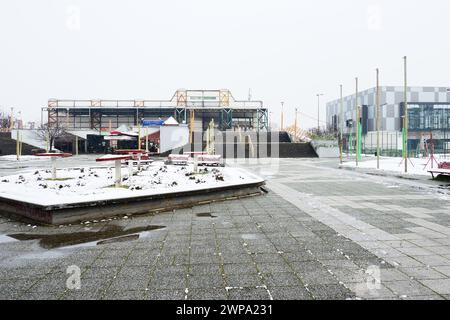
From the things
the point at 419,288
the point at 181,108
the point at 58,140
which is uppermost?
the point at 181,108

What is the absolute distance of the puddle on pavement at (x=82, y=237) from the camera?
5.78m

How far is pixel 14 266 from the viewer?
469cm

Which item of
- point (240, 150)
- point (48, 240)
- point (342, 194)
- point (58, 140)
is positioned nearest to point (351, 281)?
point (48, 240)

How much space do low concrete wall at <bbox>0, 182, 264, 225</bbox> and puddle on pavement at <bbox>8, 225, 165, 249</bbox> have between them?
679 millimetres

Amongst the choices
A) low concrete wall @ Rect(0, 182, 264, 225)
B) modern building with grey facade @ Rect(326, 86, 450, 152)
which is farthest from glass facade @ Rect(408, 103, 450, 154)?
low concrete wall @ Rect(0, 182, 264, 225)

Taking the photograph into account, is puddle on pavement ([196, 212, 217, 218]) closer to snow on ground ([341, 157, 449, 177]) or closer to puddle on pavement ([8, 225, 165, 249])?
puddle on pavement ([8, 225, 165, 249])

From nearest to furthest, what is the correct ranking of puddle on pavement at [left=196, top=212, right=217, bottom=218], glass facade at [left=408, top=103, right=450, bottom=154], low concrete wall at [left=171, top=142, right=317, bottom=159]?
puddle on pavement at [left=196, top=212, right=217, bottom=218] → low concrete wall at [left=171, top=142, right=317, bottom=159] → glass facade at [left=408, top=103, right=450, bottom=154]

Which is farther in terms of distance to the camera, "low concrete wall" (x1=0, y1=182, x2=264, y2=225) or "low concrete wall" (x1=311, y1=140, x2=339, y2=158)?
"low concrete wall" (x1=311, y1=140, x2=339, y2=158)

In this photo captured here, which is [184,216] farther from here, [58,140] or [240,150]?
[58,140]

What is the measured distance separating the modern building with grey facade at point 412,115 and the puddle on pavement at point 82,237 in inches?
2532

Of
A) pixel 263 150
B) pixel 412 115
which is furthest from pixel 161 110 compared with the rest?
pixel 412 115

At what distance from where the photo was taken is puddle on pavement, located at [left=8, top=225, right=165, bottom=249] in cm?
578

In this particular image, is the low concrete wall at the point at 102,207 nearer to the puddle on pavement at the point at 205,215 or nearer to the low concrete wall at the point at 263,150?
the puddle on pavement at the point at 205,215

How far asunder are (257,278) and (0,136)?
5843 centimetres
